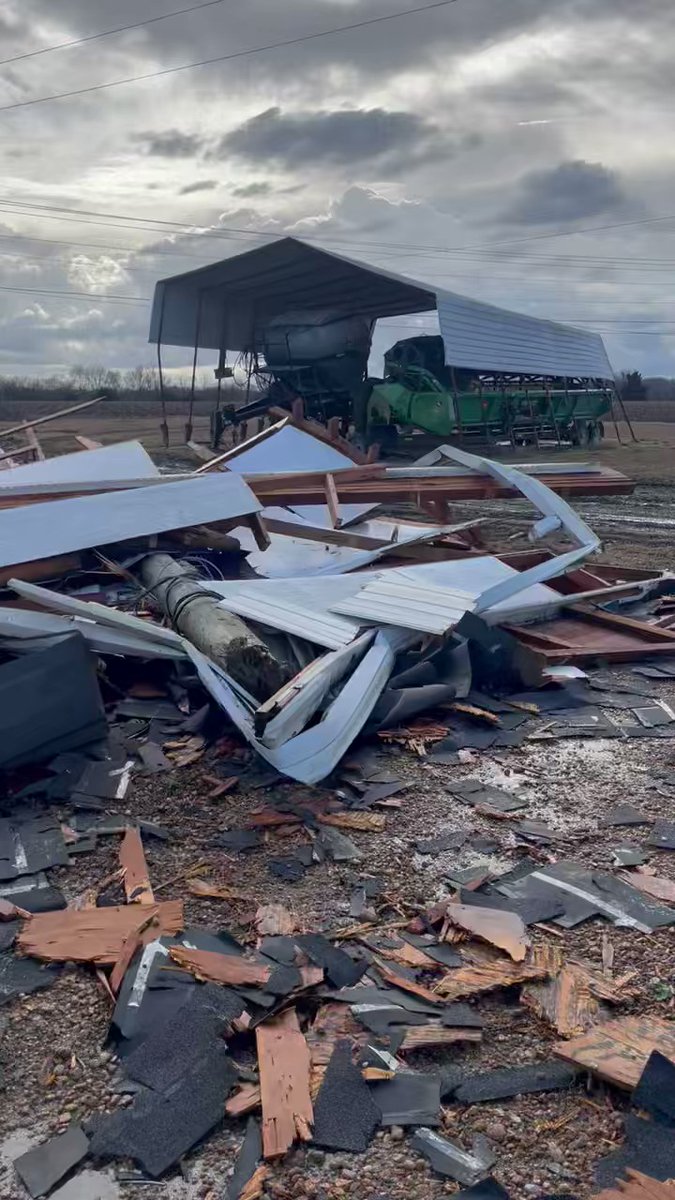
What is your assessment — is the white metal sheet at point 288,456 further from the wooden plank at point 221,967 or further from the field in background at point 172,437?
the field in background at point 172,437

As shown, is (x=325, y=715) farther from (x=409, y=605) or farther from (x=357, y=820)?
(x=409, y=605)

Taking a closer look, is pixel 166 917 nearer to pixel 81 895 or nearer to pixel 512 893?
pixel 81 895

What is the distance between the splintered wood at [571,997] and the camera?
126 inches

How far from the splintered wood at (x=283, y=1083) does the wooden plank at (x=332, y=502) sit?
6.59 meters

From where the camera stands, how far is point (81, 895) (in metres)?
4.06

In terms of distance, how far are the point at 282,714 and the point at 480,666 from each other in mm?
2187

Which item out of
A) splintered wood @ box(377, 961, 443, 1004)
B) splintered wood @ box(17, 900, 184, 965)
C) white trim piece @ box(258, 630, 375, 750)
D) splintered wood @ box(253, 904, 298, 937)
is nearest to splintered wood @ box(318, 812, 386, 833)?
white trim piece @ box(258, 630, 375, 750)

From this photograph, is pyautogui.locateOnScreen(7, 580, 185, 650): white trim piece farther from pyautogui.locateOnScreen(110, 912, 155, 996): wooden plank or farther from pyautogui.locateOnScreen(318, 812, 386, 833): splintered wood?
pyautogui.locateOnScreen(110, 912, 155, 996): wooden plank

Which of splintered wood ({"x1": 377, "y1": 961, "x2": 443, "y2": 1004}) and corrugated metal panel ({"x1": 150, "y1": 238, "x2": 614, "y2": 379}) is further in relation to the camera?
corrugated metal panel ({"x1": 150, "y1": 238, "x2": 614, "y2": 379})

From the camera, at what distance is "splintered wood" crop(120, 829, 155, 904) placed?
399 cm

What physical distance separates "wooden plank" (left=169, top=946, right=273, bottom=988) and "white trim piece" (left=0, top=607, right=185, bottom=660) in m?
2.76

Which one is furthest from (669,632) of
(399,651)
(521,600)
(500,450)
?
(500,450)

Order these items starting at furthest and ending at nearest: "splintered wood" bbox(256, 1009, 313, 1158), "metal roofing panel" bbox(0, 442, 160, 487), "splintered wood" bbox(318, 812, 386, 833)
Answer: "metal roofing panel" bbox(0, 442, 160, 487)
"splintered wood" bbox(318, 812, 386, 833)
"splintered wood" bbox(256, 1009, 313, 1158)

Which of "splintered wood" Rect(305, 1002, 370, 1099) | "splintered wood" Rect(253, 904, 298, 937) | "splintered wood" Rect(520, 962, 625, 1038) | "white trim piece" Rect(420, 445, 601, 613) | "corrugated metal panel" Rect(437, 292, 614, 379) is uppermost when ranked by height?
"corrugated metal panel" Rect(437, 292, 614, 379)
